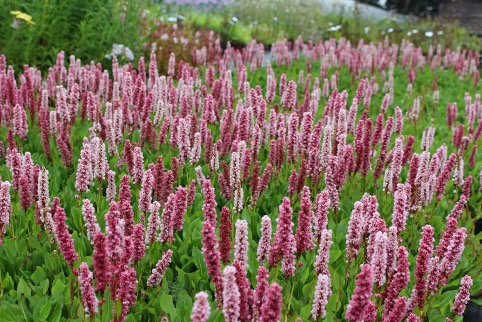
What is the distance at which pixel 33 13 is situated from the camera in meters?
8.62

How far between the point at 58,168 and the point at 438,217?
11.0ft

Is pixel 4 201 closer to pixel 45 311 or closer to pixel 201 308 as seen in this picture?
pixel 45 311

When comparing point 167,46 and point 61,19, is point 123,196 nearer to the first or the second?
point 61,19

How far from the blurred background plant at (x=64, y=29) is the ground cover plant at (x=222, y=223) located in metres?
2.02

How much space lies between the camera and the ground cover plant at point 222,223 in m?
2.60

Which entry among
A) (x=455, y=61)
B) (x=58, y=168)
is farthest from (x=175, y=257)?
(x=455, y=61)

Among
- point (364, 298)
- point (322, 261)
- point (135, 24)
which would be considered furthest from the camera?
point (135, 24)

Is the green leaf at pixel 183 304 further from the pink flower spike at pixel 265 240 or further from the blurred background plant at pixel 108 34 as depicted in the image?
the blurred background plant at pixel 108 34

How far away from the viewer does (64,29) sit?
9297 millimetres

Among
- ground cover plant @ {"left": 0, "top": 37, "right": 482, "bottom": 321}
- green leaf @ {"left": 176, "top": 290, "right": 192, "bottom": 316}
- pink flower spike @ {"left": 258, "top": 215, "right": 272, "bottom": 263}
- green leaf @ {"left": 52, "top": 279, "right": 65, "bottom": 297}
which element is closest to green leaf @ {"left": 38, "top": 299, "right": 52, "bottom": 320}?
ground cover plant @ {"left": 0, "top": 37, "right": 482, "bottom": 321}

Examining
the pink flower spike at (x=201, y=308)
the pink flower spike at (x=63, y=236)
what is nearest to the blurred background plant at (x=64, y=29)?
the pink flower spike at (x=63, y=236)

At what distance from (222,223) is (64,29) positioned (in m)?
7.45

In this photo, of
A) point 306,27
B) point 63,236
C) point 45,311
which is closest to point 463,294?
point 63,236

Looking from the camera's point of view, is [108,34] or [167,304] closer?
[167,304]
